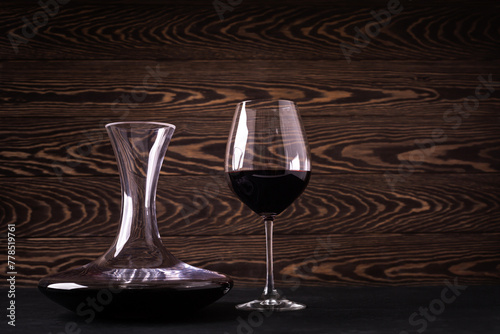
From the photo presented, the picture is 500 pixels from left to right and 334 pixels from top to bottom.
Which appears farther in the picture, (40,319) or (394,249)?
(394,249)

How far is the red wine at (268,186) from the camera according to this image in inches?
27.1

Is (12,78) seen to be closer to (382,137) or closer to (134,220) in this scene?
(134,220)

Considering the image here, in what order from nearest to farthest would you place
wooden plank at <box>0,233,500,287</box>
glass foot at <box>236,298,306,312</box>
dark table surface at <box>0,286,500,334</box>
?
dark table surface at <box>0,286,500,334</box>
glass foot at <box>236,298,306,312</box>
wooden plank at <box>0,233,500,287</box>

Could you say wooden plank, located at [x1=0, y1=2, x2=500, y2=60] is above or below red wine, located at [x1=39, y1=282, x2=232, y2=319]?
above

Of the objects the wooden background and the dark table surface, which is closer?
the dark table surface

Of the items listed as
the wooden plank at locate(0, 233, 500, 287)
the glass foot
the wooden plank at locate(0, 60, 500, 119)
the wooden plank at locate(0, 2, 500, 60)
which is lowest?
the wooden plank at locate(0, 233, 500, 287)

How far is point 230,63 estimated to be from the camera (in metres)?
1.15

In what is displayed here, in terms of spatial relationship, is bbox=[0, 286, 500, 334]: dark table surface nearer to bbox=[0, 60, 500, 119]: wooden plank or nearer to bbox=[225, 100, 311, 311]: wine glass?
bbox=[225, 100, 311, 311]: wine glass

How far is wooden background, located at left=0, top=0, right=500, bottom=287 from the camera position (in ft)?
3.68

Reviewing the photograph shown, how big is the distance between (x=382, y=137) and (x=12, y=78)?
0.75m

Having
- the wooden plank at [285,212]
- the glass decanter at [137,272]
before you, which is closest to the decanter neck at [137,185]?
the glass decanter at [137,272]

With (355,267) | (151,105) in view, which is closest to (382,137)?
(355,267)

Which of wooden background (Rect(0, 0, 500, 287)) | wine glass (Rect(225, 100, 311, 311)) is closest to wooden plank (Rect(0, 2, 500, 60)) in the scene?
wooden background (Rect(0, 0, 500, 287))

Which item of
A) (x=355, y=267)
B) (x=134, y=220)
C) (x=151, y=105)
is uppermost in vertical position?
(x=151, y=105)
